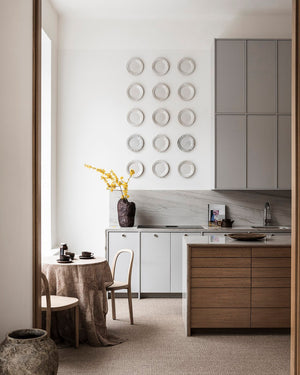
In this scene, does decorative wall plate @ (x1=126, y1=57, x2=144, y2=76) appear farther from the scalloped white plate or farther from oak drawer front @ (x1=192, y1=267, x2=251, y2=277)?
oak drawer front @ (x1=192, y1=267, x2=251, y2=277)

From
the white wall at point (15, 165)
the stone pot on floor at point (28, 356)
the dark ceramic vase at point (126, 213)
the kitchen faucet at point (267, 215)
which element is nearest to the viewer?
the stone pot on floor at point (28, 356)

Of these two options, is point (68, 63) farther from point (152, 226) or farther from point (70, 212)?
point (152, 226)

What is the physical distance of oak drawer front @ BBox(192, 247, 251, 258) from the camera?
14.6ft

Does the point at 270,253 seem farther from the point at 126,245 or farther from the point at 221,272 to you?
the point at 126,245

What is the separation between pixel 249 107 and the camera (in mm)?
6125

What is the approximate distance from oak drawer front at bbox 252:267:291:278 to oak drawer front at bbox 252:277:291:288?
0.09 ft

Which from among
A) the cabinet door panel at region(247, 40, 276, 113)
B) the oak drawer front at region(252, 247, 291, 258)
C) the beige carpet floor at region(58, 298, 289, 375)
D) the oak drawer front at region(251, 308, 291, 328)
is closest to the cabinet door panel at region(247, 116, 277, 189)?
the cabinet door panel at region(247, 40, 276, 113)

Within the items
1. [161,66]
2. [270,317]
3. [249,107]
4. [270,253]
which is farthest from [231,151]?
[270,317]

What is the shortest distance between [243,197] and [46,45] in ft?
10.5

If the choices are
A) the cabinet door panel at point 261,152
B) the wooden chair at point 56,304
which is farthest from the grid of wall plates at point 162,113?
the wooden chair at point 56,304

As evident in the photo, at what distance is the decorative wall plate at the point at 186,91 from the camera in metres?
6.59

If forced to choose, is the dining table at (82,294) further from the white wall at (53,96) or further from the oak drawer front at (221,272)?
the white wall at (53,96)

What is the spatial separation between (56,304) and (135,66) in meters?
3.71

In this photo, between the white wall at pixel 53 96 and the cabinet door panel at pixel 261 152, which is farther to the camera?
the white wall at pixel 53 96
